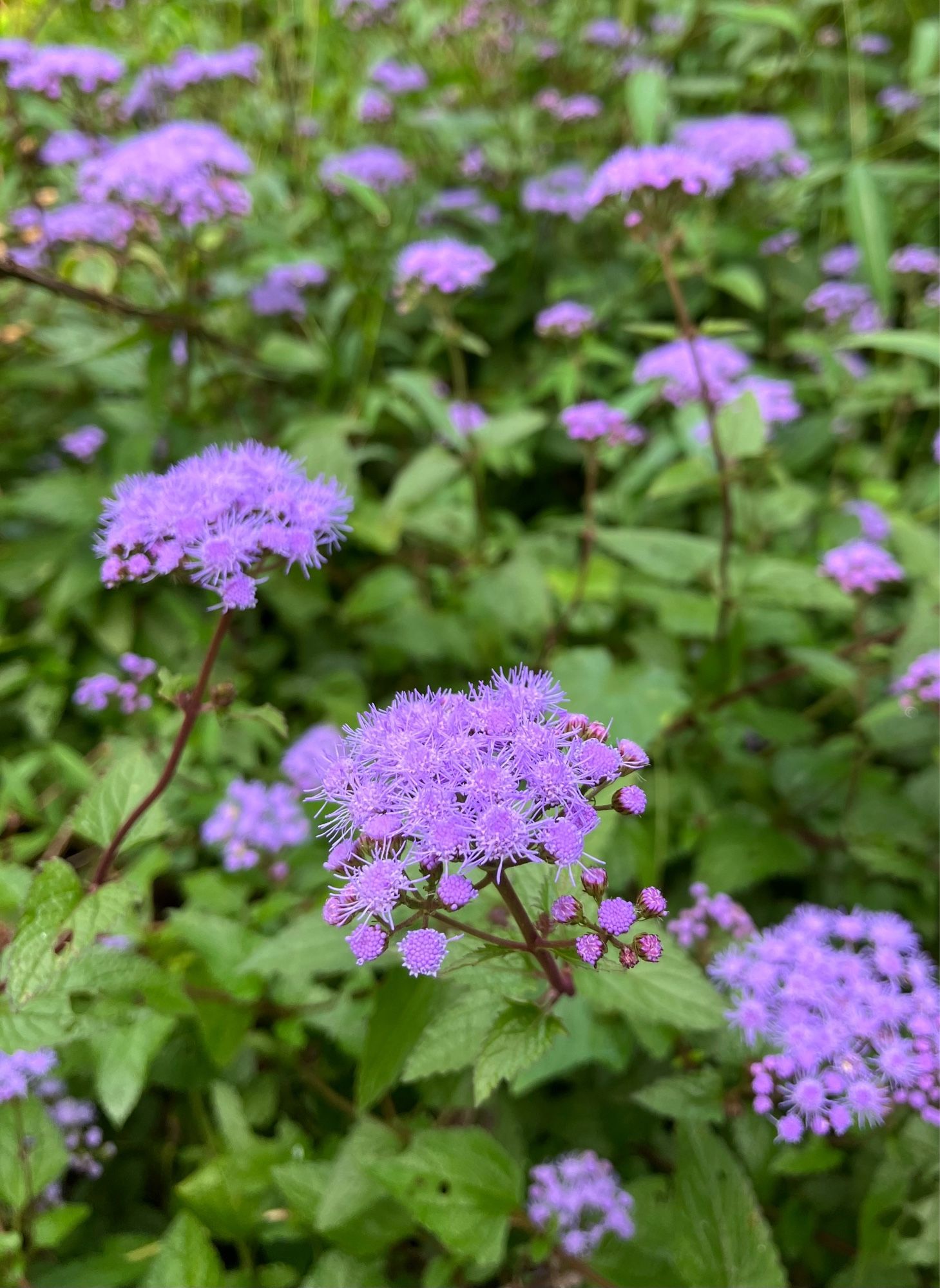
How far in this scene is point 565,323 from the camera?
2742 mm

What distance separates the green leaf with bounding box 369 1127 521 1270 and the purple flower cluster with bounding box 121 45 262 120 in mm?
3596

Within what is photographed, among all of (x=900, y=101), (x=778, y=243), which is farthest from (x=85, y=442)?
(x=900, y=101)

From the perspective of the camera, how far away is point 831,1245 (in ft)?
5.67

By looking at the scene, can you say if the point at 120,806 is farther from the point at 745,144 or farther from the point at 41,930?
the point at 745,144

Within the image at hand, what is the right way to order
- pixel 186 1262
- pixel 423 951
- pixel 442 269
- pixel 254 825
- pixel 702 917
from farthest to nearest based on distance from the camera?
pixel 442 269, pixel 254 825, pixel 702 917, pixel 186 1262, pixel 423 951

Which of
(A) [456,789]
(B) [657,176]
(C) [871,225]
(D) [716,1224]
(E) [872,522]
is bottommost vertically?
(D) [716,1224]

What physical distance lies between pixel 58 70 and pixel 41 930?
3.08m

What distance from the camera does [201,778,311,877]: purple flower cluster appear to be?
2.00 metres

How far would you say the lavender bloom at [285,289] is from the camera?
312 cm

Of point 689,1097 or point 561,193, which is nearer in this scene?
point 689,1097

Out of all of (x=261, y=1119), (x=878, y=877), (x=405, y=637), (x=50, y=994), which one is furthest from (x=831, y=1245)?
(x=405, y=637)

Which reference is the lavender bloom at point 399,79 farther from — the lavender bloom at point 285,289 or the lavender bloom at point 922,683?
the lavender bloom at point 922,683

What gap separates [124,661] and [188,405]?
1.43 m

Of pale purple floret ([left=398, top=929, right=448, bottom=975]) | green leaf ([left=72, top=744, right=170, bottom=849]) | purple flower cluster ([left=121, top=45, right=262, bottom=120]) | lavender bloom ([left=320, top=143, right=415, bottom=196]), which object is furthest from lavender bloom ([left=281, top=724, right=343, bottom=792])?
purple flower cluster ([left=121, top=45, right=262, bottom=120])
